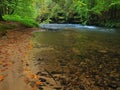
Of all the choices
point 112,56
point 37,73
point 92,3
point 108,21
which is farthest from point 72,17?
point 37,73

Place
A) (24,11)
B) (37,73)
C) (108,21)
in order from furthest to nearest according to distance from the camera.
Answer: (108,21) < (24,11) < (37,73)

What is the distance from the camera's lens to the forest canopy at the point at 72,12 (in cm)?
2725

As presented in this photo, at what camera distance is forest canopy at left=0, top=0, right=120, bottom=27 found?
27.2 m

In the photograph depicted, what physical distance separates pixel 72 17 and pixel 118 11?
30.7 ft

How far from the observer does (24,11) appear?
89.1ft

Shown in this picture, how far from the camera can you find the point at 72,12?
4066 centimetres

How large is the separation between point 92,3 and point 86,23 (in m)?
4.03

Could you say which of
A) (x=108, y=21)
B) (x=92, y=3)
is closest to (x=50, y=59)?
(x=108, y=21)

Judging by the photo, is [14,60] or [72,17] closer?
[14,60]

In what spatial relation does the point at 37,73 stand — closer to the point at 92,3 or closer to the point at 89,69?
the point at 89,69

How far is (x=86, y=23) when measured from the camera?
115 ft

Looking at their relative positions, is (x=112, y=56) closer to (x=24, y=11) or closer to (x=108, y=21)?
(x=24, y=11)

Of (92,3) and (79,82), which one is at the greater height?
(92,3)

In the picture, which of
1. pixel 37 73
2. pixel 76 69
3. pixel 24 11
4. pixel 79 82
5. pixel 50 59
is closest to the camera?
pixel 79 82
